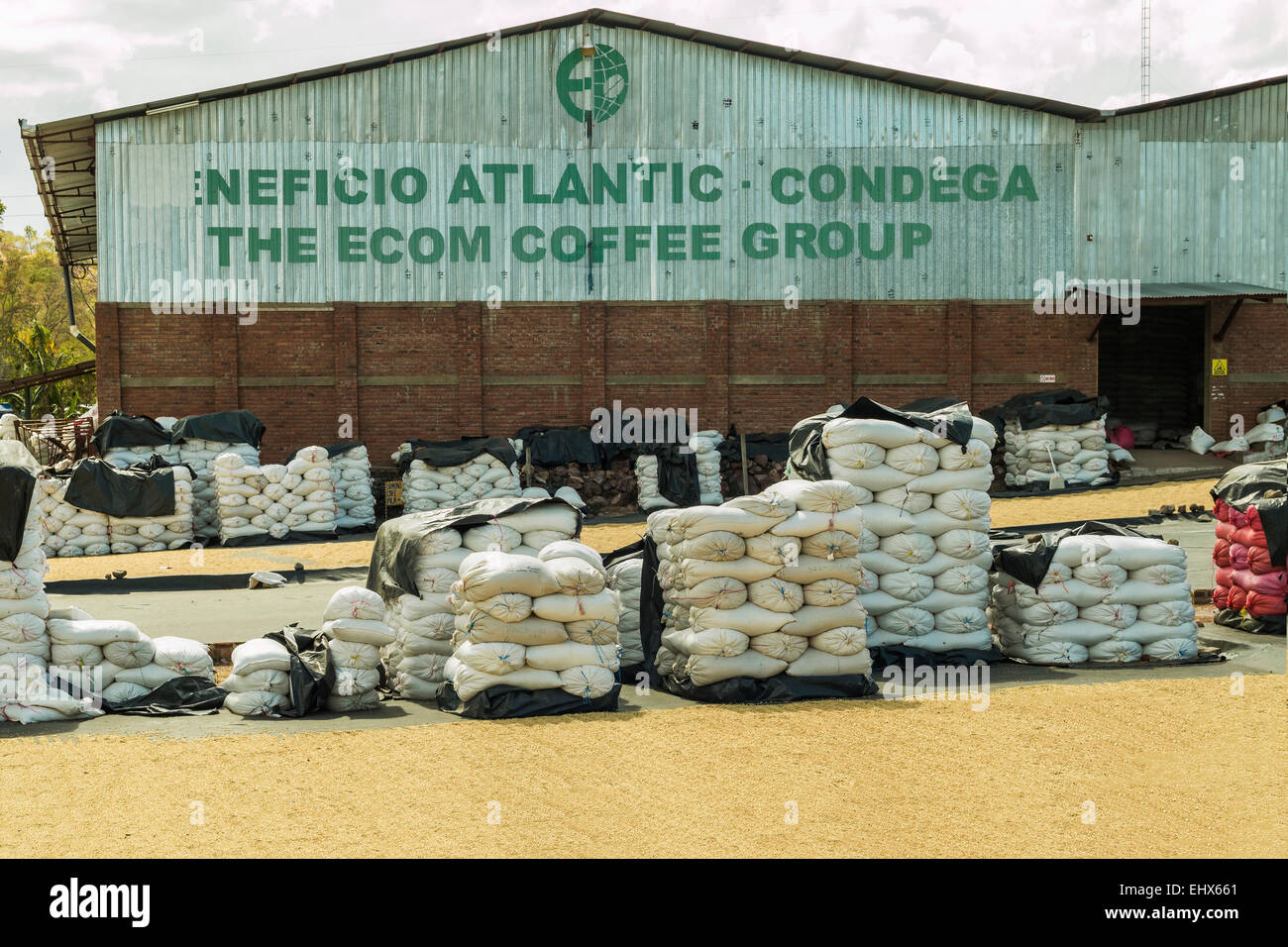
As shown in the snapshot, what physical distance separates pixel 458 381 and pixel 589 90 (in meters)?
6.49

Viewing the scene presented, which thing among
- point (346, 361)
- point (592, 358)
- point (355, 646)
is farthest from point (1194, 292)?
point (355, 646)

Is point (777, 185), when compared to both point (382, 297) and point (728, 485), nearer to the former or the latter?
point (728, 485)

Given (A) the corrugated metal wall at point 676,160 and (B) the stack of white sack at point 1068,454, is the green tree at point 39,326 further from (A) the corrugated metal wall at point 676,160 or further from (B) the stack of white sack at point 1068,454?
(B) the stack of white sack at point 1068,454

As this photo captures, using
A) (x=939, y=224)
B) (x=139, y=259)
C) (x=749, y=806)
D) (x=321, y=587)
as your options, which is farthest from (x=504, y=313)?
(x=749, y=806)

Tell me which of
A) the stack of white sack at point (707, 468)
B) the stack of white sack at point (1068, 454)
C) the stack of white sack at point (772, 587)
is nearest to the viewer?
the stack of white sack at point (772, 587)

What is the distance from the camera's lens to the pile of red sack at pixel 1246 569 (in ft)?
39.1

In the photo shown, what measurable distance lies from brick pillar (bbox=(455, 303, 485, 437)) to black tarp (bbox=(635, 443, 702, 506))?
13.2 feet

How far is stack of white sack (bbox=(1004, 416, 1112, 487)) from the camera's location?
909 inches

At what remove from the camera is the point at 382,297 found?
25141 mm

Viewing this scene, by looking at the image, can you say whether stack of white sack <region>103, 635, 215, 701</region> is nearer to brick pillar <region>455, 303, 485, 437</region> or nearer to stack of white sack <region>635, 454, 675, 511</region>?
stack of white sack <region>635, 454, 675, 511</region>

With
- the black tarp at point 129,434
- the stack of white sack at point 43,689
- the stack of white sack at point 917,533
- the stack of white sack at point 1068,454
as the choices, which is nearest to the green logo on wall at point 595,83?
the black tarp at point 129,434

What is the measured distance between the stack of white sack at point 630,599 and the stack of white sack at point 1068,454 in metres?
14.1

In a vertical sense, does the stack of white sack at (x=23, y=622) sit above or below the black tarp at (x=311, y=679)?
above

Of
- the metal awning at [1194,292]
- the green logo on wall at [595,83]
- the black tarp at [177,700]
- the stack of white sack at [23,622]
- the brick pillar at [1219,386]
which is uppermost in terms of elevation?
the green logo on wall at [595,83]
